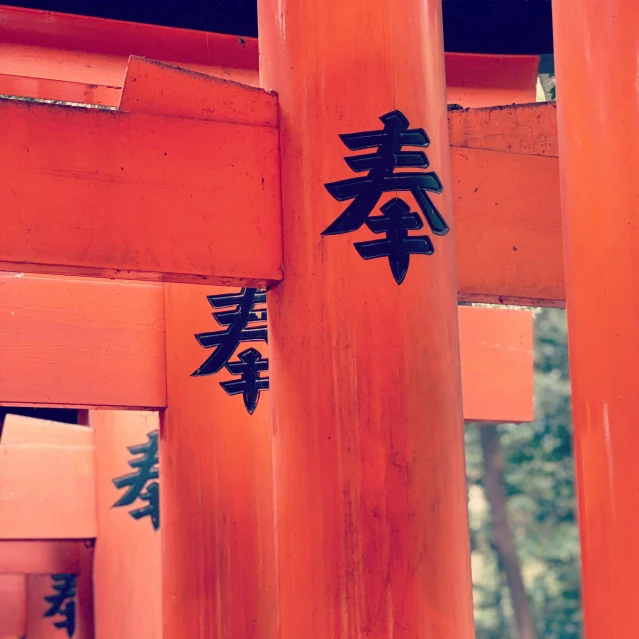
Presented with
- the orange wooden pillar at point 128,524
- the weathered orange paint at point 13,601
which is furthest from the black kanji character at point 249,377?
the weathered orange paint at point 13,601

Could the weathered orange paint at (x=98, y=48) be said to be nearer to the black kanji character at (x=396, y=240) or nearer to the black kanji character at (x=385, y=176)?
the black kanji character at (x=385, y=176)

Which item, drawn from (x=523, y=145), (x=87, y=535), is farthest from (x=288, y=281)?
(x=87, y=535)

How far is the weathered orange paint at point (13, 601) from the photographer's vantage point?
12945 millimetres

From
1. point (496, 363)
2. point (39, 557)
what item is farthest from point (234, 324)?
point (39, 557)

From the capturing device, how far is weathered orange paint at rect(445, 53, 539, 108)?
842 cm

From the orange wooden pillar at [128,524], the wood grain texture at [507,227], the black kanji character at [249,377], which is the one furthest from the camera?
the orange wooden pillar at [128,524]

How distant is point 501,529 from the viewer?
18234 mm

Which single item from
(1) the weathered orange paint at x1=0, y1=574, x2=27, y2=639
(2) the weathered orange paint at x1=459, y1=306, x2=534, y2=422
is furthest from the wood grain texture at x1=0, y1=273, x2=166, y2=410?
(1) the weathered orange paint at x1=0, y1=574, x2=27, y2=639

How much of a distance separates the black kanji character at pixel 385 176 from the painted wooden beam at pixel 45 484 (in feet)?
18.5

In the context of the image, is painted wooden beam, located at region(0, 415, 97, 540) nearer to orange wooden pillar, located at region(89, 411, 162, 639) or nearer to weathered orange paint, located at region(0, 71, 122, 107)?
orange wooden pillar, located at region(89, 411, 162, 639)

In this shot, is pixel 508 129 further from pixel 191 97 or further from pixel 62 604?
pixel 62 604

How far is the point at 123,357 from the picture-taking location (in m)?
7.04

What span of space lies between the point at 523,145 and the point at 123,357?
2.33m

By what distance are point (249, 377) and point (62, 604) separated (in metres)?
6.01
